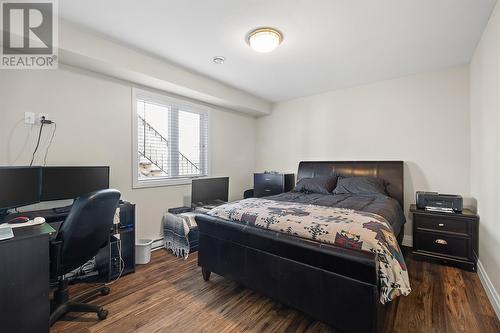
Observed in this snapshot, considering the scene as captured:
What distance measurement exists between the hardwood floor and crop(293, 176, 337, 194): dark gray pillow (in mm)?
1481

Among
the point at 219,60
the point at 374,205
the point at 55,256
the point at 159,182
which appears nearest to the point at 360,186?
the point at 374,205

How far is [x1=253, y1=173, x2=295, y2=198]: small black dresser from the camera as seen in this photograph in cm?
425

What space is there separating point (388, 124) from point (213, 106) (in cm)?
297

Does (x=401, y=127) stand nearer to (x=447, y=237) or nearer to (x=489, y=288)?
(x=447, y=237)

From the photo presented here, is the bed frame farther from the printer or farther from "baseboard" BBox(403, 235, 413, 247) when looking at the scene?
"baseboard" BBox(403, 235, 413, 247)

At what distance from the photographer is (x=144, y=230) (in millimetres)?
3150

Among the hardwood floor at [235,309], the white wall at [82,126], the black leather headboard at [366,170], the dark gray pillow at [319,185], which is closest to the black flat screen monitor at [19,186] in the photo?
the white wall at [82,126]

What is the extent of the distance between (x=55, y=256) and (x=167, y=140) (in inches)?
87.0

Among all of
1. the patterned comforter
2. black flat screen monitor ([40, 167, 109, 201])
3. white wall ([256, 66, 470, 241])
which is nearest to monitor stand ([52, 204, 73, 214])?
black flat screen monitor ([40, 167, 109, 201])

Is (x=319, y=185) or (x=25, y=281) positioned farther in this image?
(x=319, y=185)

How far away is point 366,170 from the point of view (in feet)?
11.7

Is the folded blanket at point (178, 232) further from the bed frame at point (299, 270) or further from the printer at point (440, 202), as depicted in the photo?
the printer at point (440, 202)

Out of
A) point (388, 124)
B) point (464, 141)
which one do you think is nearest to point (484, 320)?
point (464, 141)

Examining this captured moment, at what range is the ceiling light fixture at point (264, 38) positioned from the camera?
221cm
